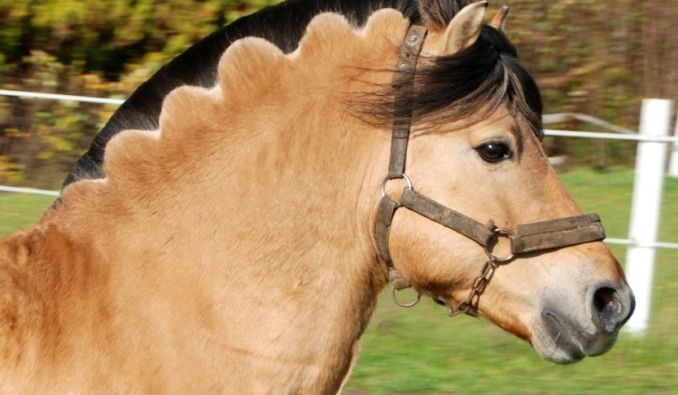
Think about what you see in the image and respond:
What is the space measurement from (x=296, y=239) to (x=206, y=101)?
448 millimetres

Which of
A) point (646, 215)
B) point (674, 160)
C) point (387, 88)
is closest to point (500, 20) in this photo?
point (387, 88)

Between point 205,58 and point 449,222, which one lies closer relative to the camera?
point 449,222

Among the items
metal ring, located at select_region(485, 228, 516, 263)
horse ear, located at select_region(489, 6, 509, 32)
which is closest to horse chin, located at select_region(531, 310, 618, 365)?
metal ring, located at select_region(485, 228, 516, 263)

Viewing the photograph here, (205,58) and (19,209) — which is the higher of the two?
(205,58)

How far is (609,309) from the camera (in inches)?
94.4

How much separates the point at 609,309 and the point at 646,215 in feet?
10.4

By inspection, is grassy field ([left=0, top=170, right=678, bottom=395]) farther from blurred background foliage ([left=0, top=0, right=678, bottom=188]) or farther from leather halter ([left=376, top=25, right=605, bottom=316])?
blurred background foliage ([left=0, top=0, right=678, bottom=188])

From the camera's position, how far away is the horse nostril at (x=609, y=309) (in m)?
2.39

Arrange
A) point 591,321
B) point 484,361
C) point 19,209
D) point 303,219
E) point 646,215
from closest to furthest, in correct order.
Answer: point 591,321, point 303,219, point 484,361, point 646,215, point 19,209

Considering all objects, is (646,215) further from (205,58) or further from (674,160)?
(674,160)

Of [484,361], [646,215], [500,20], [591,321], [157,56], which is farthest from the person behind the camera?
[157,56]

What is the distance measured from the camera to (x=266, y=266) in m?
2.46

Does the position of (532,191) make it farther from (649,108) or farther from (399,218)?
(649,108)

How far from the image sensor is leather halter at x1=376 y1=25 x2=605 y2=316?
2.42 meters
